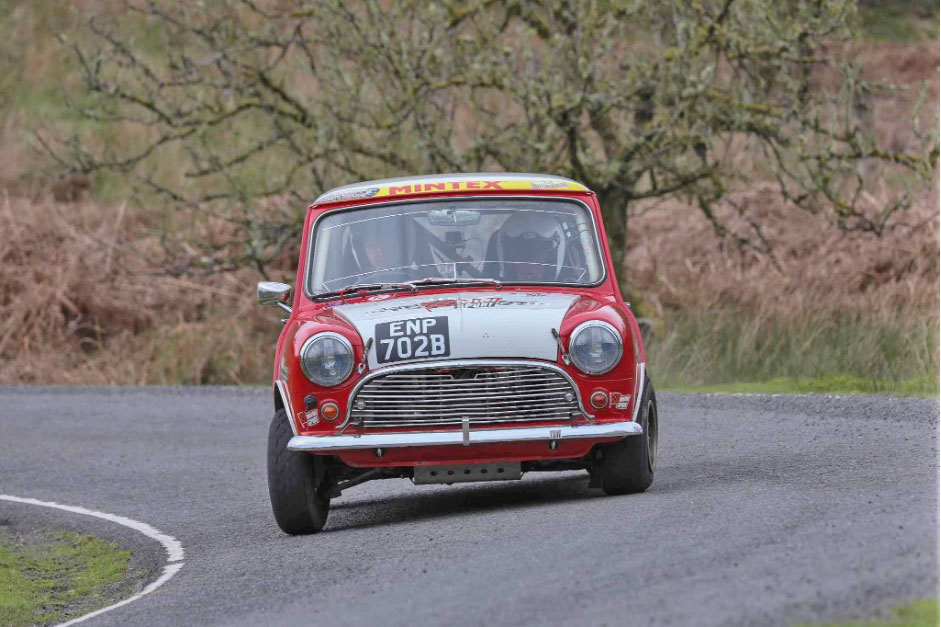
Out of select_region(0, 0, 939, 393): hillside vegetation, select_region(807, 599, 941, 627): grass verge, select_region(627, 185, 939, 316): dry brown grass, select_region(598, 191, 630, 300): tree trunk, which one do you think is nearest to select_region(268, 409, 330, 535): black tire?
select_region(807, 599, 941, 627): grass verge

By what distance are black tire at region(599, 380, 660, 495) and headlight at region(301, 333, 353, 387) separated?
62.9 inches

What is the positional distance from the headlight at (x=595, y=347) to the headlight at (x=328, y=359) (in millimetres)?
1263

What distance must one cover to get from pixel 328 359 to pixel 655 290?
1805 centimetres

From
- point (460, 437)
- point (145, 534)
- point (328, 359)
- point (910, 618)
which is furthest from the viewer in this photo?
point (145, 534)

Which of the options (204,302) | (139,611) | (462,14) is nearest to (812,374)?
(462,14)

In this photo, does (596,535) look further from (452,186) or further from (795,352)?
(795,352)

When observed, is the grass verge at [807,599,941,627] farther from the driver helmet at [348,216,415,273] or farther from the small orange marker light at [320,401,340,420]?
the driver helmet at [348,216,415,273]

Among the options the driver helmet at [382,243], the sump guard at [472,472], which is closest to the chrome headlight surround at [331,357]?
the sump guard at [472,472]

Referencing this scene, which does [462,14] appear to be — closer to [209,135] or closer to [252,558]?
[209,135]

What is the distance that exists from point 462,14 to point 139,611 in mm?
14990

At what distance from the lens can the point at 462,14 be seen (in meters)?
21.8

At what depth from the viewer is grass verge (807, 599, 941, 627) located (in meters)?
5.50

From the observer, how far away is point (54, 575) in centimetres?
1044

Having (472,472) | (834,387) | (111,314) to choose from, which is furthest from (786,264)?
(472,472)
